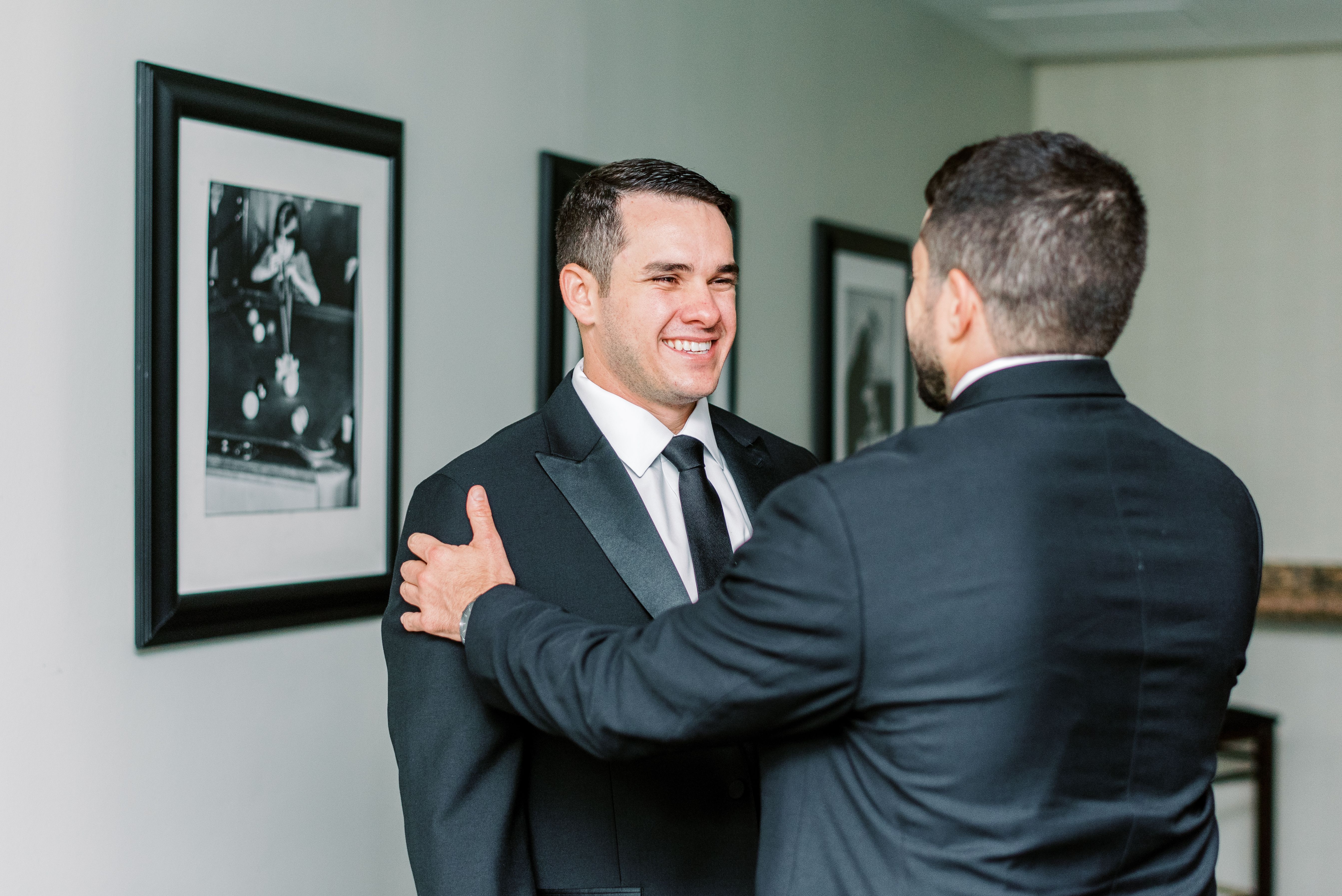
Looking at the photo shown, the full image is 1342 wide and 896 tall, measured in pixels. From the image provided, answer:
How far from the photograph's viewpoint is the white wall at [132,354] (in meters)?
1.71

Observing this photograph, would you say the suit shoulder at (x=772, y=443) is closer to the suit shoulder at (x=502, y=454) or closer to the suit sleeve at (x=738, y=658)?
the suit shoulder at (x=502, y=454)

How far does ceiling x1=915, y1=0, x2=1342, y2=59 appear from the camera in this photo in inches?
161

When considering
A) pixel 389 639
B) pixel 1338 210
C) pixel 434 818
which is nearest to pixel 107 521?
pixel 389 639

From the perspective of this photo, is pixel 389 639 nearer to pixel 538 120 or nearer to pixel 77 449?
A: pixel 77 449

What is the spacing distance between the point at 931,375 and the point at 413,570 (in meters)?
0.63

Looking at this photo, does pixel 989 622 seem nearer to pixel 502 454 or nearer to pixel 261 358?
pixel 502 454

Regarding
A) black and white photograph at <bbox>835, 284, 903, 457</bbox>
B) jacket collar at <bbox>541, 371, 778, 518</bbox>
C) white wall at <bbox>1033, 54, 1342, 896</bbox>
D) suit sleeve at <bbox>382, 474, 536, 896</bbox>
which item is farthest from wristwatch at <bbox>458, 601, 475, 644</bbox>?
white wall at <bbox>1033, 54, 1342, 896</bbox>

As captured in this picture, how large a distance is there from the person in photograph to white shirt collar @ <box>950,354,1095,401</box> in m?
1.28

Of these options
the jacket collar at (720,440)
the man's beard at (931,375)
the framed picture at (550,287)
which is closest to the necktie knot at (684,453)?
the jacket collar at (720,440)

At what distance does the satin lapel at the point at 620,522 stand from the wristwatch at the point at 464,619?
0.71 ft

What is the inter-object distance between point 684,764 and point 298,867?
38.4 inches

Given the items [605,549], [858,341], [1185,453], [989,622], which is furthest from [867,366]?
[989,622]

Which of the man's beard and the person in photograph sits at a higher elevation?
the person in photograph

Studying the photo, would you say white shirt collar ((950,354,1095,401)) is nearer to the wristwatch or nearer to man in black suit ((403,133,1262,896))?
man in black suit ((403,133,1262,896))
